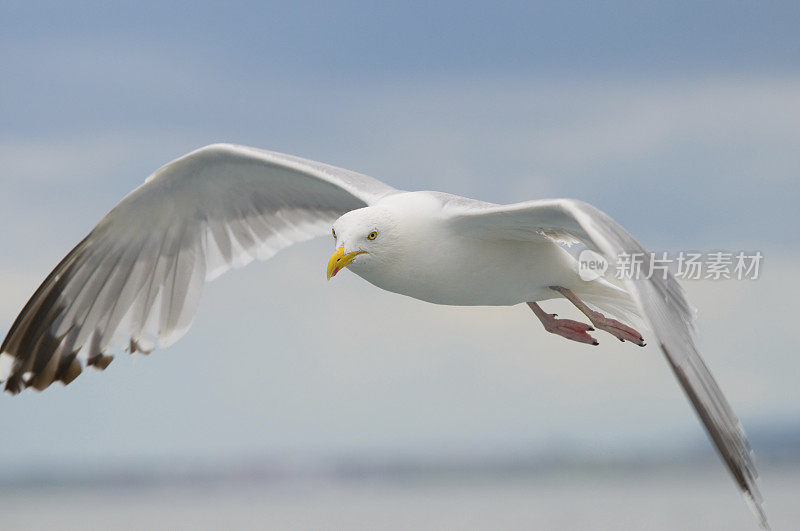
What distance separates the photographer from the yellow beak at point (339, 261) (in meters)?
4.62

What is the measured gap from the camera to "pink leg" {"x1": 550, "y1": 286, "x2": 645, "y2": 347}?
5.32 meters

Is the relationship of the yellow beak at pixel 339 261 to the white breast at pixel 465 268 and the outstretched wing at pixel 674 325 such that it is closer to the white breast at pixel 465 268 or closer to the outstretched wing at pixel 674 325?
the white breast at pixel 465 268

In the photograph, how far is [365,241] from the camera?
186 inches

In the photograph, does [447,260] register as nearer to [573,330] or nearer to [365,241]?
[365,241]

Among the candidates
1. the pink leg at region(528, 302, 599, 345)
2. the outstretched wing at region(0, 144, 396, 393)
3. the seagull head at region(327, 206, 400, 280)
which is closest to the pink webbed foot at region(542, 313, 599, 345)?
the pink leg at region(528, 302, 599, 345)

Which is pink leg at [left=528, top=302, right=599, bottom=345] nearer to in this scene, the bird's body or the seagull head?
Answer: the bird's body

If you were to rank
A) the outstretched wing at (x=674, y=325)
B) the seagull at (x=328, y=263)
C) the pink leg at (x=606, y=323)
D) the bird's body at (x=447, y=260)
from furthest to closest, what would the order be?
the pink leg at (x=606, y=323) → the bird's body at (x=447, y=260) → the seagull at (x=328, y=263) → the outstretched wing at (x=674, y=325)

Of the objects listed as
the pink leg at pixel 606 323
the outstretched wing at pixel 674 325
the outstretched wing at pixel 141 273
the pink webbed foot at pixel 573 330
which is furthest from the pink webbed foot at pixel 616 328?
the outstretched wing at pixel 141 273

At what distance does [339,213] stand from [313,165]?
0.54 metres

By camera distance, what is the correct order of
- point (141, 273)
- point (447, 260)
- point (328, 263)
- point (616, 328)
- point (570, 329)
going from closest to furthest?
point (328, 263)
point (447, 260)
point (616, 328)
point (570, 329)
point (141, 273)

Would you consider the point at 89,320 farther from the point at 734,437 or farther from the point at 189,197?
the point at 734,437

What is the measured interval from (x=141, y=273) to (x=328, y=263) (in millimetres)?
2113

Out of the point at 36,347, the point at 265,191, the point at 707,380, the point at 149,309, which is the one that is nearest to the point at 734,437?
the point at 707,380

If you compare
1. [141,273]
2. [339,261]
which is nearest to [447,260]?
[339,261]
